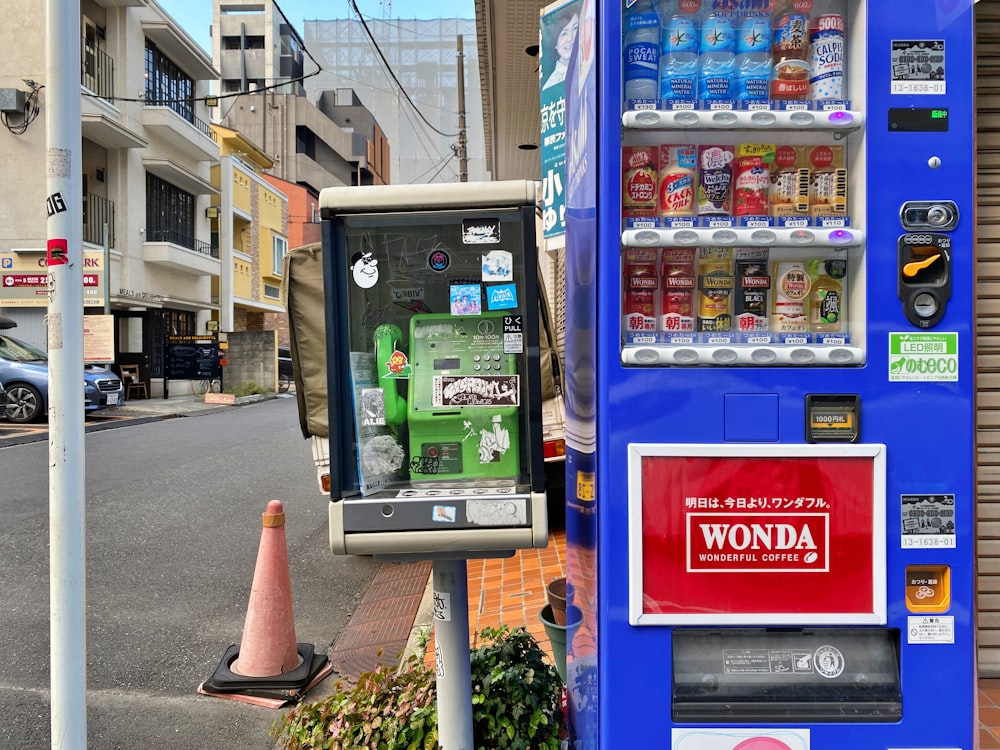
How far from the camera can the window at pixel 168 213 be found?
79.2 feet

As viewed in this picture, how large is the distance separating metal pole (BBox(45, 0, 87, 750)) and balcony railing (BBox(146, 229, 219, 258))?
23682 mm

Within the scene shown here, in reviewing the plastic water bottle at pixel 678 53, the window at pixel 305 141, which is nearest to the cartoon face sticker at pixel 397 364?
the plastic water bottle at pixel 678 53

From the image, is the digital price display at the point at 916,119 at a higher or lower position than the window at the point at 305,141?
lower

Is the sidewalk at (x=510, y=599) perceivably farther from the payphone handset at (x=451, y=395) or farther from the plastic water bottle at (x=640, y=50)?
the plastic water bottle at (x=640, y=50)

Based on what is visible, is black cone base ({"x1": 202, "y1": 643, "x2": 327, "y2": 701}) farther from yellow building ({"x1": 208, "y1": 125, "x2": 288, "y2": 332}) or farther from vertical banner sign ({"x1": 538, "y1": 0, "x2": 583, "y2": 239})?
yellow building ({"x1": 208, "y1": 125, "x2": 288, "y2": 332})

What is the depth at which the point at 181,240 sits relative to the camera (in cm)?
2633

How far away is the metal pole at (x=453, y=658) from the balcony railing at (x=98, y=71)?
899 inches

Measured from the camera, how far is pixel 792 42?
Result: 84.9 inches

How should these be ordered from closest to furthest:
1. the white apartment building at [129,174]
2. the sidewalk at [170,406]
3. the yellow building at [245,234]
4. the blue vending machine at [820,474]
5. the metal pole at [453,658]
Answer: the blue vending machine at [820,474]
the metal pole at [453,658]
the sidewalk at [170,406]
the white apartment building at [129,174]
the yellow building at [245,234]

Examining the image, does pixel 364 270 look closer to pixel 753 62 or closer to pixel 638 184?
pixel 638 184

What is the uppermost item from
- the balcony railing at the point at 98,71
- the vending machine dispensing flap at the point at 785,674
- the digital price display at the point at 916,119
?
the balcony railing at the point at 98,71

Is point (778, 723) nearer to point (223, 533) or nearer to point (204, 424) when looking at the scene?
point (223, 533)

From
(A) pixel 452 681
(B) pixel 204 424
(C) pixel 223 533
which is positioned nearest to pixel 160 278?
(B) pixel 204 424

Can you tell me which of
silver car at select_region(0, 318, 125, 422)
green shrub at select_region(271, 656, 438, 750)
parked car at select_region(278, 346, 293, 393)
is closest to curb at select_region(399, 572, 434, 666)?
green shrub at select_region(271, 656, 438, 750)
